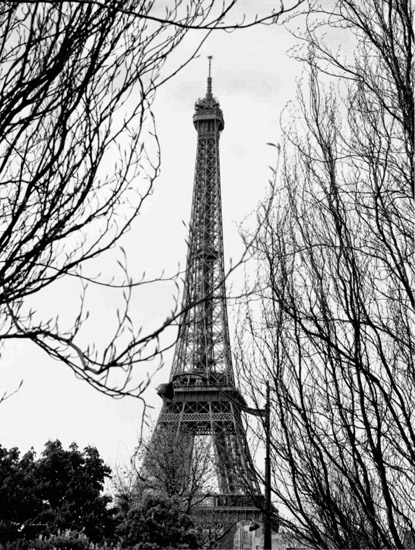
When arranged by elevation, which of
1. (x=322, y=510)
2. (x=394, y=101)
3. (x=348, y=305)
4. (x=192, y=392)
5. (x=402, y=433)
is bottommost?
(x=322, y=510)

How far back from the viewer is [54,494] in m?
26.0

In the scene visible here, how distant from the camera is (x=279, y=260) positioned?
6176 millimetres

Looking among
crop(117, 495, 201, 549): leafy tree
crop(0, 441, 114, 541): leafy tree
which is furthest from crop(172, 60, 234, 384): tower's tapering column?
crop(117, 495, 201, 549): leafy tree

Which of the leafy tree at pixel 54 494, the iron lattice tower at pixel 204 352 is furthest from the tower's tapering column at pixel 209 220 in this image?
the leafy tree at pixel 54 494

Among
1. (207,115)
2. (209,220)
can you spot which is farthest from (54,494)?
(207,115)

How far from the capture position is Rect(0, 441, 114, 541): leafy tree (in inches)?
931

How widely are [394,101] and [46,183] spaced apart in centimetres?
351

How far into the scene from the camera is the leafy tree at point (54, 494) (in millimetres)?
23641

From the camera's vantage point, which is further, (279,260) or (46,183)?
(279,260)

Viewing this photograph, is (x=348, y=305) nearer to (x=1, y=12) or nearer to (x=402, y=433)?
(x=402, y=433)

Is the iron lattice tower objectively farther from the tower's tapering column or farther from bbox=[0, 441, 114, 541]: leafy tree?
bbox=[0, 441, 114, 541]: leafy tree

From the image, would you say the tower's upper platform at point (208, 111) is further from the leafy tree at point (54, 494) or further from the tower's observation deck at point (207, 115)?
the leafy tree at point (54, 494)

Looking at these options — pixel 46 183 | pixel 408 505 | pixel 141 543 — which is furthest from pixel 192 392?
pixel 46 183

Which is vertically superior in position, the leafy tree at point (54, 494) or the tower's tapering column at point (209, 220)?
the tower's tapering column at point (209, 220)
